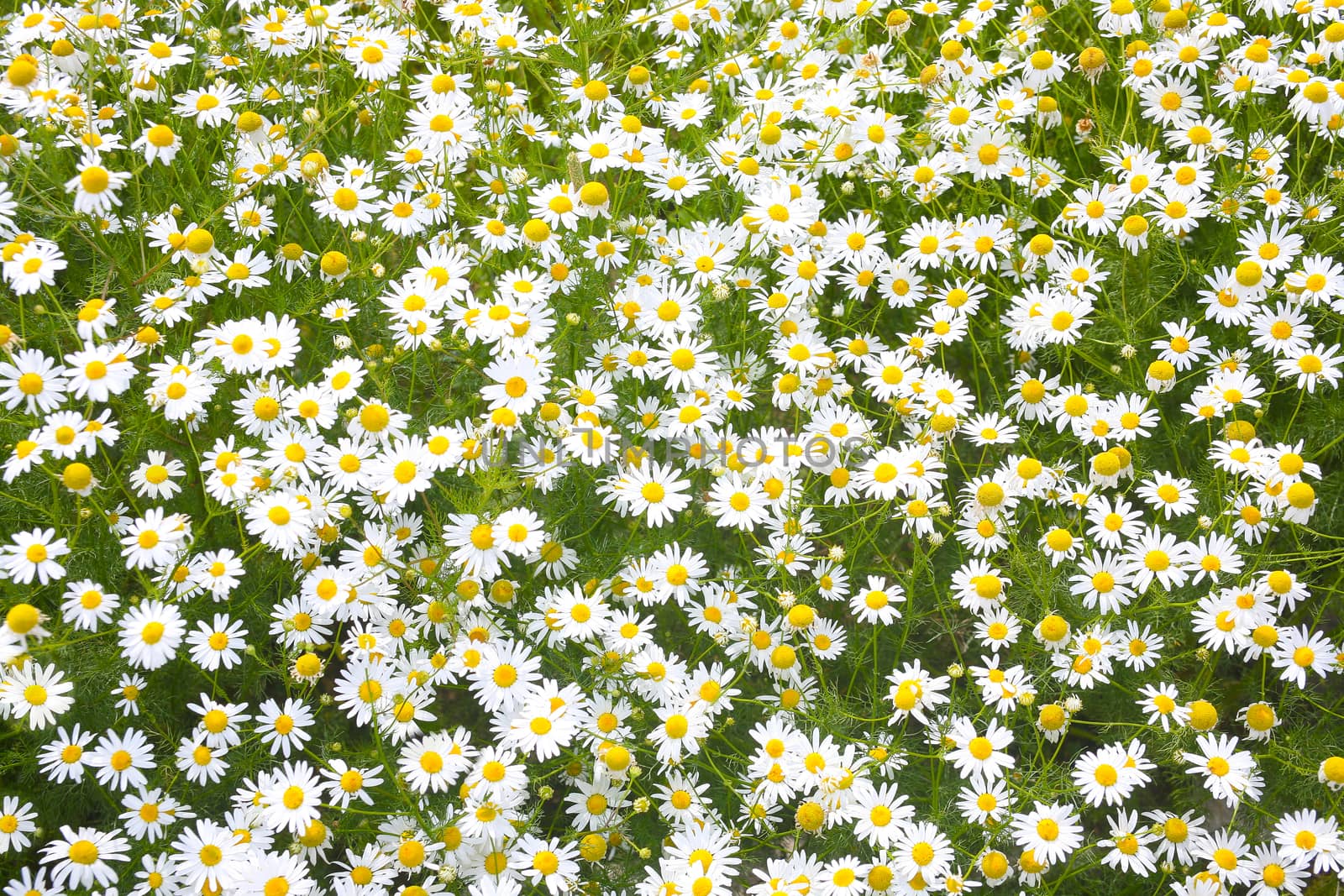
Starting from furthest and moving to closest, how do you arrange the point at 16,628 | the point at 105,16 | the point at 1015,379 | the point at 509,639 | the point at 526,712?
the point at 1015,379 → the point at 105,16 → the point at 509,639 → the point at 526,712 → the point at 16,628

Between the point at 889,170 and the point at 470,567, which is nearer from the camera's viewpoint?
the point at 470,567

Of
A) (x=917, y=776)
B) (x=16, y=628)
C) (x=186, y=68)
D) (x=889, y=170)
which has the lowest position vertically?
(x=917, y=776)

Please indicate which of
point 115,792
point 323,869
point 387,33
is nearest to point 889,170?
point 387,33

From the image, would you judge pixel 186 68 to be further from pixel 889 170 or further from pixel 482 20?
pixel 889 170

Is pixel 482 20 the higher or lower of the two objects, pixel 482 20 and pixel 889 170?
the higher

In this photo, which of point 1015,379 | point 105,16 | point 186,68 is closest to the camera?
point 105,16

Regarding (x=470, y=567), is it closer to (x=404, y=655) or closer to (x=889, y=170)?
(x=404, y=655)
